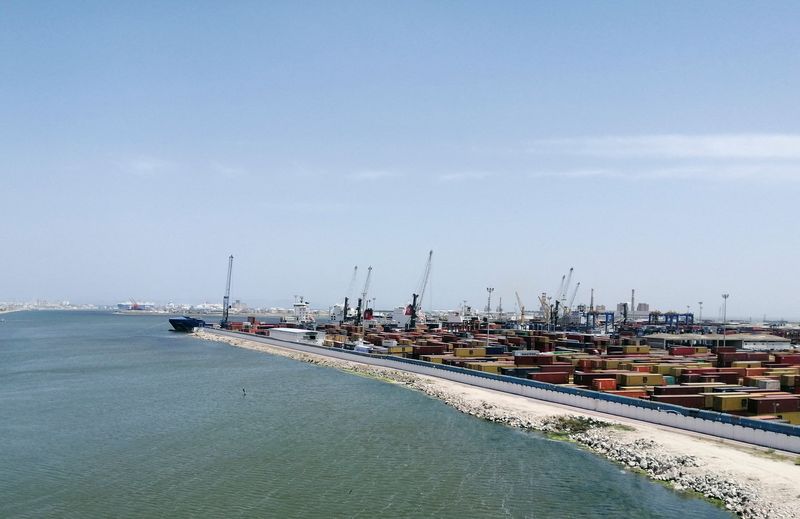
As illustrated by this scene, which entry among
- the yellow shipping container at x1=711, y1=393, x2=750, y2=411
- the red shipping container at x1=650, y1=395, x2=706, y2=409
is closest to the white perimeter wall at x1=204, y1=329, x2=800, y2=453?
the red shipping container at x1=650, y1=395, x2=706, y2=409

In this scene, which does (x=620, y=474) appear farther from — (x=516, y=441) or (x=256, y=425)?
(x=256, y=425)

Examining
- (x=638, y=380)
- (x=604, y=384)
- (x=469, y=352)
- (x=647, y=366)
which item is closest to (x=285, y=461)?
(x=604, y=384)

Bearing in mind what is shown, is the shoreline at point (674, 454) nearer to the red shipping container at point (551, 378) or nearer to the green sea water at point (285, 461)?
the green sea water at point (285, 461)

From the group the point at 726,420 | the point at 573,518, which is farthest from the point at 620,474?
the point at 726,420

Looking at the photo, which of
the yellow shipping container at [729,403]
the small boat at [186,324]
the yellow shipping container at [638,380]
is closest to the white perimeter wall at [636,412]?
the yellow shipping container at [729,403]

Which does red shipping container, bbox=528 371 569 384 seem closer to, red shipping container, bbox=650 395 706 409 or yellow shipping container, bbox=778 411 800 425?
red shipping container, bbox=650 395 706 409

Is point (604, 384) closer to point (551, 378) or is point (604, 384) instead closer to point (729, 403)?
point (551, 378)
